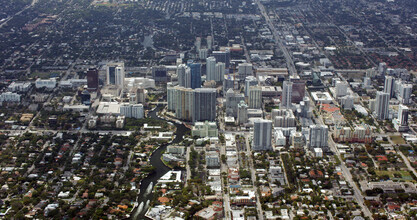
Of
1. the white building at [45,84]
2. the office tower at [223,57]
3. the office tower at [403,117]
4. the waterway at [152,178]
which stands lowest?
the waterway at [152,178]

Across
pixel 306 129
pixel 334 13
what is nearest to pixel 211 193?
pixel 306 129

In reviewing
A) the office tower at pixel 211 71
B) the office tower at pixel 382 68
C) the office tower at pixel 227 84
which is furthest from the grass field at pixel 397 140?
the office tower at pixel 211 71

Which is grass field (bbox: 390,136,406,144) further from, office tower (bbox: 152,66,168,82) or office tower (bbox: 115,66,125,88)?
office tower (bbox: 115,66,125,88)

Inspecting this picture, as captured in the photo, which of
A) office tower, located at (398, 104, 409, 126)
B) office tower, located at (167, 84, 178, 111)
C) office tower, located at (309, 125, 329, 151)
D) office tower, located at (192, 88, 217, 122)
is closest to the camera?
office tower, located at (309, 125, 329, 151)

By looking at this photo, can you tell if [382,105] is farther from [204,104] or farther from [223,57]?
[223,57]

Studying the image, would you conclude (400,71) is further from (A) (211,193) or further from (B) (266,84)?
(A) (211,193)

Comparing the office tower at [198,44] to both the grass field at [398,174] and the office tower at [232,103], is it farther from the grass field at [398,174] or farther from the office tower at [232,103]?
the grass field at [398,174]

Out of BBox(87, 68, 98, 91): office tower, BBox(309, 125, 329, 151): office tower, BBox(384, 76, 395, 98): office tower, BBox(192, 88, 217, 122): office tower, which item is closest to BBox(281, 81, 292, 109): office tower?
BBox(192, 88, 217, 122): office tower
